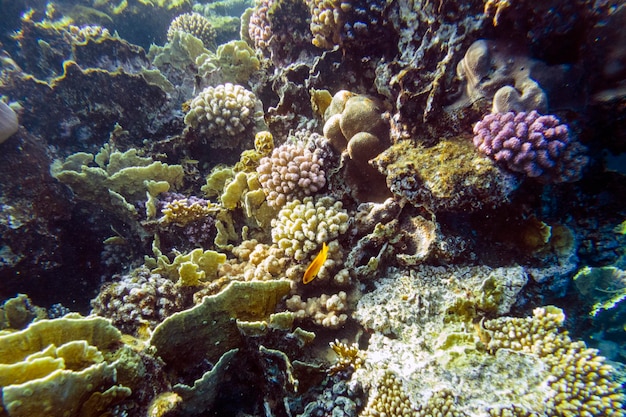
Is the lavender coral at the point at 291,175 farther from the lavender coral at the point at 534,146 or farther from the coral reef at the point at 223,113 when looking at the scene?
the lavender coral at the point at 534,146

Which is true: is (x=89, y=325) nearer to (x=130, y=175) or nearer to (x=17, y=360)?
(x=17, y=360)

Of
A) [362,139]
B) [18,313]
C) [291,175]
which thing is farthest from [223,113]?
[18,313]

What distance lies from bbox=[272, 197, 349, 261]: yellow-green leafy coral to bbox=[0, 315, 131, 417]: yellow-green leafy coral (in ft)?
5.92

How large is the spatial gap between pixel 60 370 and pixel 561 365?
3.59m

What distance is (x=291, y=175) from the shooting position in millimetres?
3857

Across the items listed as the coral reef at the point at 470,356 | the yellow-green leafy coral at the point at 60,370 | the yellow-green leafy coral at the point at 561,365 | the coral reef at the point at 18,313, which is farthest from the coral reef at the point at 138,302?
the yellow-green leafy coral at the point at 561,365

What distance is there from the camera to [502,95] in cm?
301

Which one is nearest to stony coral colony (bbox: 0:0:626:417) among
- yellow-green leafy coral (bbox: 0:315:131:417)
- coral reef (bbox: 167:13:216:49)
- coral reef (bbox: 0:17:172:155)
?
yellow-green leafy coral (bbox: 0:315:131:417)

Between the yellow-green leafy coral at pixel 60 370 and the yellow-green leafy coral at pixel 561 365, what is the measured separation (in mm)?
3137

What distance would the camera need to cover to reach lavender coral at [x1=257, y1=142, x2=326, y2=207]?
391 cm

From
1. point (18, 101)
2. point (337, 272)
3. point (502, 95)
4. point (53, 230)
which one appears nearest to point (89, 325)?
point (337, 272)

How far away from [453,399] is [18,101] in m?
8.25

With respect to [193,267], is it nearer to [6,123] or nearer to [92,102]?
[6,123]

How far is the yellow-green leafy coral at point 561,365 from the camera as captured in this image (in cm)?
231
